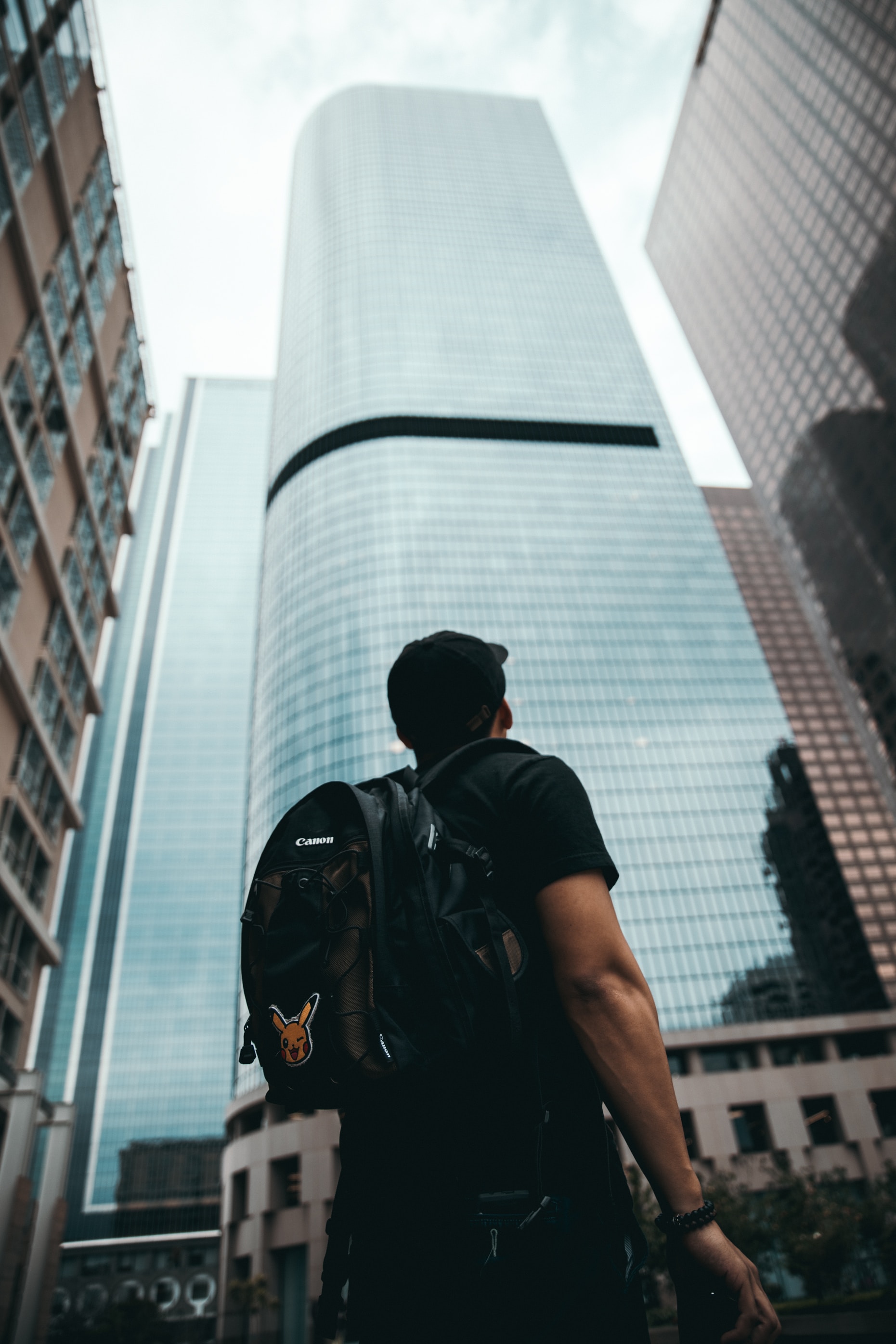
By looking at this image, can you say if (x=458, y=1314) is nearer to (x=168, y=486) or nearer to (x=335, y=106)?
(x=335, y=106)

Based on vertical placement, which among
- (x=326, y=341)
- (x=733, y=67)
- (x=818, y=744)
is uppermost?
(x=733, y=67)

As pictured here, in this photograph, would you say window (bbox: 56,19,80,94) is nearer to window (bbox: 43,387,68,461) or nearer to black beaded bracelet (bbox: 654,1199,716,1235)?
window (bbox: 43,387,68,461)

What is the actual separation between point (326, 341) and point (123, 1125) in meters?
96.4

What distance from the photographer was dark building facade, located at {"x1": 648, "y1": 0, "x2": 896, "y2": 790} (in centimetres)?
7388

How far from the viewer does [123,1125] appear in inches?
→ 3824

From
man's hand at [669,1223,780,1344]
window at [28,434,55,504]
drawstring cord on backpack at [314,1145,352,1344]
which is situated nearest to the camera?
man's hand at [669,1223,780,1344]

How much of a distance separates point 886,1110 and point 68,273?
57.9 metres

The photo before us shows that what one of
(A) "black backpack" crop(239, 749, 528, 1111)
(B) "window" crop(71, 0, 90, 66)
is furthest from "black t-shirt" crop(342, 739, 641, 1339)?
(B) "window" crop(71, 0, 90, 66)

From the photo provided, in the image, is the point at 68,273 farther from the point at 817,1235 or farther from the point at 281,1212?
the point at 281,1212


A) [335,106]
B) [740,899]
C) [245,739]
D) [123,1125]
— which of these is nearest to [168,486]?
[245,739]

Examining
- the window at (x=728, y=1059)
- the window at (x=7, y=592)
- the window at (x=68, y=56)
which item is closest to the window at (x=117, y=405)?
the window at (x=68, y=56)

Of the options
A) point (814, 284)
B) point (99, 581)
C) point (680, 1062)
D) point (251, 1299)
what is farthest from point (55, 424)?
point (814, 284)

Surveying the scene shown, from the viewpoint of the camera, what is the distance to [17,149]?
1748cm

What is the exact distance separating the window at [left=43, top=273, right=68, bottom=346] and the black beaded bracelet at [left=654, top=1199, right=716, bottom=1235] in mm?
22600
